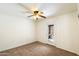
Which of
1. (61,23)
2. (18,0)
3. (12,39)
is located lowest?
(12,39)

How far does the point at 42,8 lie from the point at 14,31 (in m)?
0.59

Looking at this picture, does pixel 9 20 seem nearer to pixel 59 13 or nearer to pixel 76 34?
pixel 59 13

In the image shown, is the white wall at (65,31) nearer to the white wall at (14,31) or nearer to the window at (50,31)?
the window at (50,31)

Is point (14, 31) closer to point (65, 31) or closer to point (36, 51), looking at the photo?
point (36, 51)

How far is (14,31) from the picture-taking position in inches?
47.9

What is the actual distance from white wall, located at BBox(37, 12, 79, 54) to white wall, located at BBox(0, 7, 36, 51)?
0.54 feet

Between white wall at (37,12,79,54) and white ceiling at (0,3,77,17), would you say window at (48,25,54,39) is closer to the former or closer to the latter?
white wall at (37,12,79,54)

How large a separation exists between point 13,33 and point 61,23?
82 cm

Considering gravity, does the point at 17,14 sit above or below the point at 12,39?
above

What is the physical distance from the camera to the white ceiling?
3.70 feet

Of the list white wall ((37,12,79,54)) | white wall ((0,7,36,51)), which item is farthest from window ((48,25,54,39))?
white wall ((0,7,36,51))

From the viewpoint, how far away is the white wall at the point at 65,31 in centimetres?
117

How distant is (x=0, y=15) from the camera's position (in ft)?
3.65

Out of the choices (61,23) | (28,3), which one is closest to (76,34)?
(61,23)
